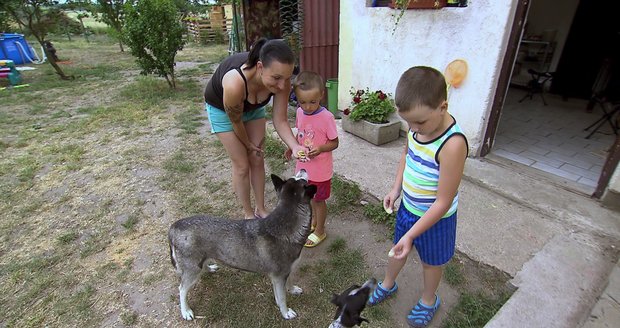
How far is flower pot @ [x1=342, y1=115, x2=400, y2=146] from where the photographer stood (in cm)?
496

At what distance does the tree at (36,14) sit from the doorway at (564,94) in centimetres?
1277

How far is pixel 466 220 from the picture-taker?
328cm

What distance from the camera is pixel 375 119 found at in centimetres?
510

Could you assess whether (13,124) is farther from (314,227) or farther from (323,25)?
(314,227)

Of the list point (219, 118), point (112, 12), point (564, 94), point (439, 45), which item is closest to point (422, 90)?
point (219, 118)

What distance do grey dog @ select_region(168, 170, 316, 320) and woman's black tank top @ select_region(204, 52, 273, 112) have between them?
2.81ft

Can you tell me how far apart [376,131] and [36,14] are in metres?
11.5

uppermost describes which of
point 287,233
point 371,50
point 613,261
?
point 371,50

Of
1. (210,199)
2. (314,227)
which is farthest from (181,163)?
(314,227)

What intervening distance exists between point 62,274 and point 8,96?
8831 millimetres

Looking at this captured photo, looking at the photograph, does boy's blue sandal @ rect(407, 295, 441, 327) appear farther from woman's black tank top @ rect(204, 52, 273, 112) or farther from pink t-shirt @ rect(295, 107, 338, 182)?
Answer: woman's black tank top @ rect(204, 52, 273, 112)

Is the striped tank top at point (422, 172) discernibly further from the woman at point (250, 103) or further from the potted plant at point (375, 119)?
the potted plant at point (375, 119)

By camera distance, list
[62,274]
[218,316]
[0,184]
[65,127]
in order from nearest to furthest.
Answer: [218,316], [62,274], [0,184], [65,127]

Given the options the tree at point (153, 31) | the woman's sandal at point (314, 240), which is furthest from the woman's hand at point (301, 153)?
the tree at point (153, 31)
